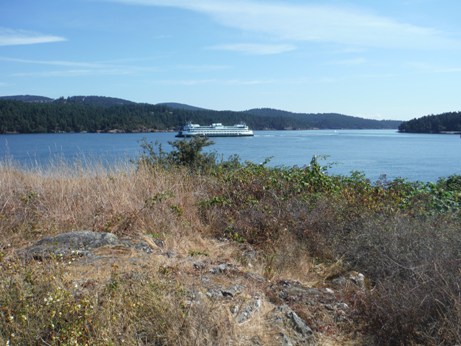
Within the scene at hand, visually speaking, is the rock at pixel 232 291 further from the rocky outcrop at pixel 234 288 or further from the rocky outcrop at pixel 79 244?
the rocky outcrop at pixel 79 244

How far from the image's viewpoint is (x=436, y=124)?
76.2 metres

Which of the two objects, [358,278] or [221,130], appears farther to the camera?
[221,130]

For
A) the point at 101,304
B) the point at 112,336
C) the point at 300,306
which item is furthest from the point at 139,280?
the point at 300,306

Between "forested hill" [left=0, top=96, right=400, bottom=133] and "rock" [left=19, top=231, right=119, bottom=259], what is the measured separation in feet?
171

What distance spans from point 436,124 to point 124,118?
1841 inches

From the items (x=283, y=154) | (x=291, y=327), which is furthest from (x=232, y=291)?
(x=283, y=154)

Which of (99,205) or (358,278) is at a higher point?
(99,205)

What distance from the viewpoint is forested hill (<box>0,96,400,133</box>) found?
61875mm

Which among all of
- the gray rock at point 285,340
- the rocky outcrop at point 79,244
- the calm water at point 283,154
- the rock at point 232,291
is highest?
the rocky outcrop at point 79,244

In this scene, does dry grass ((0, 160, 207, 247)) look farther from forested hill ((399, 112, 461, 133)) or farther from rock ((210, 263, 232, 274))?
forested hill ((399, 112, 461, 133))

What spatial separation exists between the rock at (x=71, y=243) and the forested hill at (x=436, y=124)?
67.4 m

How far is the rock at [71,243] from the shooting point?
5.36 metres

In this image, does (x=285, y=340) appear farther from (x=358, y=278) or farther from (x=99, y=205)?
(x=99, y=205)

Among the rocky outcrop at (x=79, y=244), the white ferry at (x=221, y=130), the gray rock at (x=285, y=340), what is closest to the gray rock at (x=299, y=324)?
the gray rock at (x=285, y=340)
